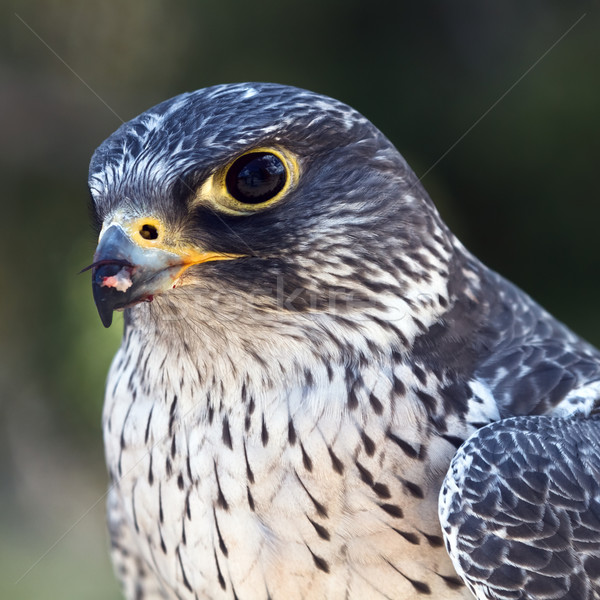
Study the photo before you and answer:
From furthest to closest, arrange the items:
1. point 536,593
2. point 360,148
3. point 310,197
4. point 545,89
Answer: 1. point 545,89
2. point 360,148
3. point 310,197
4. point 536,593

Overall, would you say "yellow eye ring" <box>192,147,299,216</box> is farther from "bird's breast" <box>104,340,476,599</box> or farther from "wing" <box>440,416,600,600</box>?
"wing" <box>440,416,600,600</box>

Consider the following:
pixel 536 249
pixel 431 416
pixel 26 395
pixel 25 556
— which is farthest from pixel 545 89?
pixel 25 556

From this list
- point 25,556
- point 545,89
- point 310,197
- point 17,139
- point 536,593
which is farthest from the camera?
point 25,556

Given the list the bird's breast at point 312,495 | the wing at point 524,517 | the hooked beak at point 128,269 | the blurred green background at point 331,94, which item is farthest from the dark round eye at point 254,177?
the blurred green background at point 331,94

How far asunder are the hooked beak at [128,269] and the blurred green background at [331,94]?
229 centimetres

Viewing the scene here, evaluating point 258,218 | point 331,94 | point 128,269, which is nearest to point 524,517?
point 258,218

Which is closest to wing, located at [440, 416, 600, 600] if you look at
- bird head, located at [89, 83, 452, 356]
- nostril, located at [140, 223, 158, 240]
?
bird head, located at [89, 83, 452, 356]

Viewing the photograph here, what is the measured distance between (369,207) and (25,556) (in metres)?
4.03

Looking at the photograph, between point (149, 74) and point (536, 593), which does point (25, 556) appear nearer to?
point (149, 74)

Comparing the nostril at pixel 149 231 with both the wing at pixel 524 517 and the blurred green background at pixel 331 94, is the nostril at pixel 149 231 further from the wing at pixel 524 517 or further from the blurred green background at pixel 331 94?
the blurred green background at pixel 331 94

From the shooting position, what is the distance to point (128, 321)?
2379mm

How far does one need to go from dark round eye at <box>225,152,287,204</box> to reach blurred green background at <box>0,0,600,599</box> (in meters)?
2.35

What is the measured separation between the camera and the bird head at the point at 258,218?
1913mm

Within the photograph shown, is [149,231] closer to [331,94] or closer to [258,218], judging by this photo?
[258,218]
